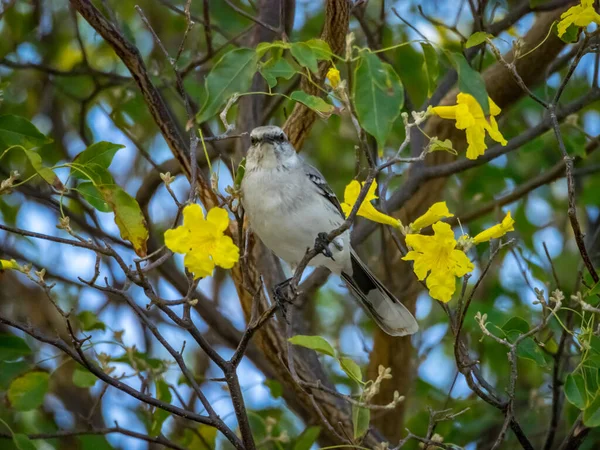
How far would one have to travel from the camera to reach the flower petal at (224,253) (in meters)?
2.76

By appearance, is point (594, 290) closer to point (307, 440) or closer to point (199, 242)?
point (199, 242)

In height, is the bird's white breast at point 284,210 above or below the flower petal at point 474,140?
above

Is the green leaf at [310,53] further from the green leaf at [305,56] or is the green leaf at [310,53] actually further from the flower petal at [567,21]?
the flower petal at [567,21]

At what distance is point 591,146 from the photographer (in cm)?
531

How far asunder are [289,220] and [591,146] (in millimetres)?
2159

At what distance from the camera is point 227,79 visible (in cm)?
280

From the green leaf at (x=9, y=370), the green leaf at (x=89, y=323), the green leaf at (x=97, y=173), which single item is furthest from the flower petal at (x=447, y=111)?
the green leaf at (x=9, y=370)

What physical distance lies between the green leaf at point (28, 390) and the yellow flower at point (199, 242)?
1918 mm

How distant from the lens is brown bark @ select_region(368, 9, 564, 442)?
5.29m

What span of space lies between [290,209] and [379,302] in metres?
0.79

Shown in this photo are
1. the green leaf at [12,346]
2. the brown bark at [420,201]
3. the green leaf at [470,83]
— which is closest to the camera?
the green leaf at [470,83]

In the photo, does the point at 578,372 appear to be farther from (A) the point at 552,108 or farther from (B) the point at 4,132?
(B) the point at 4,132

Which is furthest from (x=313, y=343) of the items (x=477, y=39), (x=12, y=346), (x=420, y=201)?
(x=420, y=201)

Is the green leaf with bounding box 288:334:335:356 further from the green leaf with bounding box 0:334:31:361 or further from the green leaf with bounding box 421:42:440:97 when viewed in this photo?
the green leaf with bounding box 0:334:31:361
